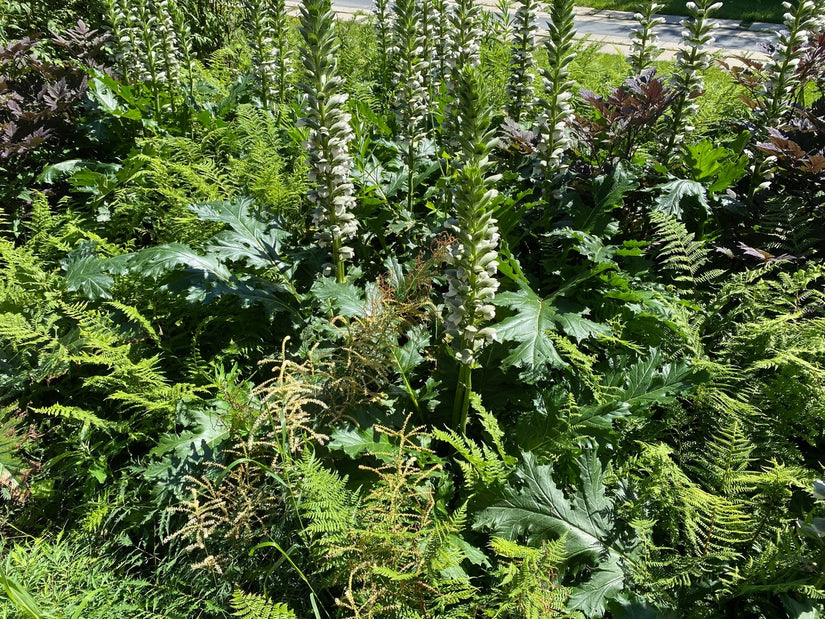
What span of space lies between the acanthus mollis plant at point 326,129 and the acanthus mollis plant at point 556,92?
49.3 inches

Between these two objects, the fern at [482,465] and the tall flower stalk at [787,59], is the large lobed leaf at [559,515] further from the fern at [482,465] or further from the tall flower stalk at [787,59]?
the tall flower stalk at [787,59]

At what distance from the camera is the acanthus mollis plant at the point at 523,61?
159 inches

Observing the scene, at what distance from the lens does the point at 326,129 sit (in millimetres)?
3104

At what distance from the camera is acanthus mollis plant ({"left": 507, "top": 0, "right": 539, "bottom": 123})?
4027 millimetres

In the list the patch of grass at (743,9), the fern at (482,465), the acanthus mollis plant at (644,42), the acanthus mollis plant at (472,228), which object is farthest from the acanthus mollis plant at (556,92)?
the patch of grass at (743,9)

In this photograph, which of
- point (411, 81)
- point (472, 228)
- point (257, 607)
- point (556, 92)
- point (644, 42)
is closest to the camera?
point (257, 607)

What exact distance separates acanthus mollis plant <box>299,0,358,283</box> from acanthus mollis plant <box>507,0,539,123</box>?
1.61m

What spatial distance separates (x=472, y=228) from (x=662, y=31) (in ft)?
44.6

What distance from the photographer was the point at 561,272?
11.3ft

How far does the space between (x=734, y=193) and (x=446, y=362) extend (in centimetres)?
242

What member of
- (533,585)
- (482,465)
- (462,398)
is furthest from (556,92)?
(533,585)

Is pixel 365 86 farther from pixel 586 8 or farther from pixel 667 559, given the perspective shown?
pixel 586 8

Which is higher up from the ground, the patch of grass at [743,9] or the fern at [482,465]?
the patch of grass at [743,9]

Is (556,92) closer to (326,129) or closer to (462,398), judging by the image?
(326,129)
